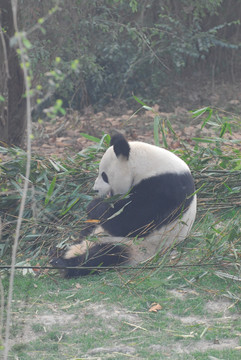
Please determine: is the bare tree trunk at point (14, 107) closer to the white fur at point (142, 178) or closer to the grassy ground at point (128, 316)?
the white fur at point (142, 178)

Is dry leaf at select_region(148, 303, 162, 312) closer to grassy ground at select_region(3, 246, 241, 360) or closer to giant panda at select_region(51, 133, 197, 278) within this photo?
grassy ground at select_region(3, 246, 241, 360)

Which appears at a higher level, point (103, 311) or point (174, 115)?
point (103, 311)

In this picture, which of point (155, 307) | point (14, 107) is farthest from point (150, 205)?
point (14, 107)

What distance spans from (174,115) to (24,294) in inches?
282

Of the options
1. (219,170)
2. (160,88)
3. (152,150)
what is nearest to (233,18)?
(160,88)

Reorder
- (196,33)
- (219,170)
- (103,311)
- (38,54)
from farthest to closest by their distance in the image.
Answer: (196,33)
(38,54)
(219,170)
(103,311)

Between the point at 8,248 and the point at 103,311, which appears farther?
the point at 8,248

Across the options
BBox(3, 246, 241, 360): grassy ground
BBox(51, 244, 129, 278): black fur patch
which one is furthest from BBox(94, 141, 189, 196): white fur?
BBox(3, 246, 241, 360): grassy ground

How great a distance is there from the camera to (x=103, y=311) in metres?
3.38

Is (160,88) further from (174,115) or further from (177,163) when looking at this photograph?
(177,163)

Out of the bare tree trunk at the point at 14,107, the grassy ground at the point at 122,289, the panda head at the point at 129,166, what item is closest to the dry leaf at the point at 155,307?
the grassy ground at the point at 122,289

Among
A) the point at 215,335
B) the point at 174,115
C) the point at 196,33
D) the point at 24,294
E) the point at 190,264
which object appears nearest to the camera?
Answer: the point at 215,335

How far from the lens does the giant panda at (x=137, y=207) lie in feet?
13.5

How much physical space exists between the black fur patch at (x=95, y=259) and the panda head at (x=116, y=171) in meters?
0.47
